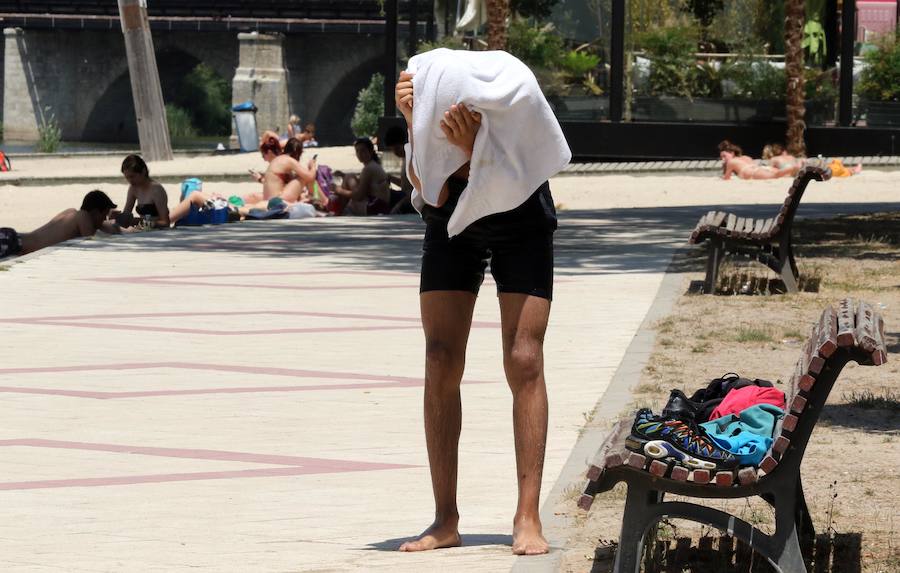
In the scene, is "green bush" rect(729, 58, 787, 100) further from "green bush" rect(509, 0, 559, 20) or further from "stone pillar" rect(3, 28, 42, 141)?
"stone pillar" rect(3, 28, 42, 141)

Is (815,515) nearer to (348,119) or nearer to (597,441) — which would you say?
(597,441)

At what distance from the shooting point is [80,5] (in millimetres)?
67438

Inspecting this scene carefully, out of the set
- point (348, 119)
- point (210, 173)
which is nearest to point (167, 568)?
point (210, 173)

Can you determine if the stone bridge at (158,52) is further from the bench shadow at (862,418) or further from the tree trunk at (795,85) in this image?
the bench shadow at (862,418)

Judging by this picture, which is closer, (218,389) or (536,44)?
(218,389)

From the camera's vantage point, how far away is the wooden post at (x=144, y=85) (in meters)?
39.1

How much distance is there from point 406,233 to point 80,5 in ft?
178

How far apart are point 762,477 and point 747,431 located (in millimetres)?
450

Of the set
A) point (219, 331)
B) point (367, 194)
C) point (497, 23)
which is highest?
point (219, 331)

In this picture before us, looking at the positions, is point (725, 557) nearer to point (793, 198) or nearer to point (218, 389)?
point (218, 389)

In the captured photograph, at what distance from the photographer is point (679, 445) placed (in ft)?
14.0

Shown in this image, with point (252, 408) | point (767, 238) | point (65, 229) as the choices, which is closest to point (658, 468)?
point (252, 408)

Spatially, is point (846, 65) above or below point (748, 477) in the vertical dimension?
below

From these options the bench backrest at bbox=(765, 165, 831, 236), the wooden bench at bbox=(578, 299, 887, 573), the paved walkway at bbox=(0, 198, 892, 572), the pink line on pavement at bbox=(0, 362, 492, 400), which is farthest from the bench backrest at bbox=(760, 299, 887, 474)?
the bench backrest at bbox=(765, 165, 831, 236)
